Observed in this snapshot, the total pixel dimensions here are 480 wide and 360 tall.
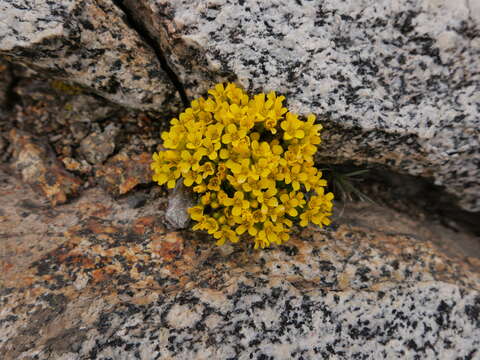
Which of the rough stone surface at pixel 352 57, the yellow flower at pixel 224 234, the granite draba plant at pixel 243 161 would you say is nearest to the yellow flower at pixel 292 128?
the granite draba plant at pixel 243 161

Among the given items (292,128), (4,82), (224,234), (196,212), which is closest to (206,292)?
(224,234)

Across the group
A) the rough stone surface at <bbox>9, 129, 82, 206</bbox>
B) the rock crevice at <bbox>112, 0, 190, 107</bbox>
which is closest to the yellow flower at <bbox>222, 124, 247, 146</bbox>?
the rock crevice at <bbox>112, 0, 190, 107</bbox>

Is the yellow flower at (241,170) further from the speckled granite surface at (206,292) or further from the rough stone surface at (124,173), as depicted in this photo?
the rough stone surface at (124,173)

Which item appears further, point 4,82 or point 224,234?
point 4,82

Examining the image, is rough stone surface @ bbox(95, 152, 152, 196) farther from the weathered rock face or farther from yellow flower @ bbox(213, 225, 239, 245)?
yellow flower @ bbox(213, 225, 239, 245)

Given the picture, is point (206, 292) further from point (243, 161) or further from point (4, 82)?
point (4, 82)

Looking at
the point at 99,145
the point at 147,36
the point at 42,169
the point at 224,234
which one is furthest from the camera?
the point at 99,145
